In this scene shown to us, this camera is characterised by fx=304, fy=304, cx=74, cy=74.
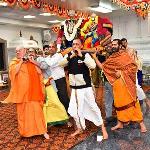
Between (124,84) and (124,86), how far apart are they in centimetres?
3

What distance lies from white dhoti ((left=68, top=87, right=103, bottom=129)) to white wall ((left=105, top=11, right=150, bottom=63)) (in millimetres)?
7842

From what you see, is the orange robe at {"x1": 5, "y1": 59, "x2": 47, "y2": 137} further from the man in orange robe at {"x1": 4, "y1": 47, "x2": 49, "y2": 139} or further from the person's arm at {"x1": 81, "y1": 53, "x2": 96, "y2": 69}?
the person's arm at {"x1": 81, "y1": 53, "x2": 96, "y2": 69}

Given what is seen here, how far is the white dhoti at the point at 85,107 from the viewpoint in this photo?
4.49 metres

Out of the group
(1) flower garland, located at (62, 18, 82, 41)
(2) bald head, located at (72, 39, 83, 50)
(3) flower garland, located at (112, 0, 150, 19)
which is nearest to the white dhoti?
(2) bald head, located at (72, 39, 83, 50)

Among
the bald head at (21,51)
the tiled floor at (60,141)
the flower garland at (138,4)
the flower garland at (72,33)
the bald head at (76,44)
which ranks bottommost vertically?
the tiled floor at (60,141)

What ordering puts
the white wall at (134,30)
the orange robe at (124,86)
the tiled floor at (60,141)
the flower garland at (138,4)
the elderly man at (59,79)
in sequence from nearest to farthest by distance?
the tiled floor at (60,141) < the orange robe at (124,86) < the elderly man at (59,79) < the flower garland at (138,4) < the white wall at (134,30)

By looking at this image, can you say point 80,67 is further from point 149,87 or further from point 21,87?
point 149,87

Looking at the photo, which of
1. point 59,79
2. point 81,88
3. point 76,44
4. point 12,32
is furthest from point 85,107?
point 12,32

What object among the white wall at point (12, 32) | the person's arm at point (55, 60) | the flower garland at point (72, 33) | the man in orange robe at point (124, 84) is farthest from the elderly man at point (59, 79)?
the white wall at point (12, 32)

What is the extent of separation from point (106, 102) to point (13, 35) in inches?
342

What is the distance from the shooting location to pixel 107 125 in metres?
5.23

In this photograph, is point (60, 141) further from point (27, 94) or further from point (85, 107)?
point (27, 94)

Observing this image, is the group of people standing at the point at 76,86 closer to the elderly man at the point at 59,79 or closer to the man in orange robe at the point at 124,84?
the man in orange robe at the point at 124,84

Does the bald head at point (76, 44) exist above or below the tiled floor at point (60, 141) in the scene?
above
